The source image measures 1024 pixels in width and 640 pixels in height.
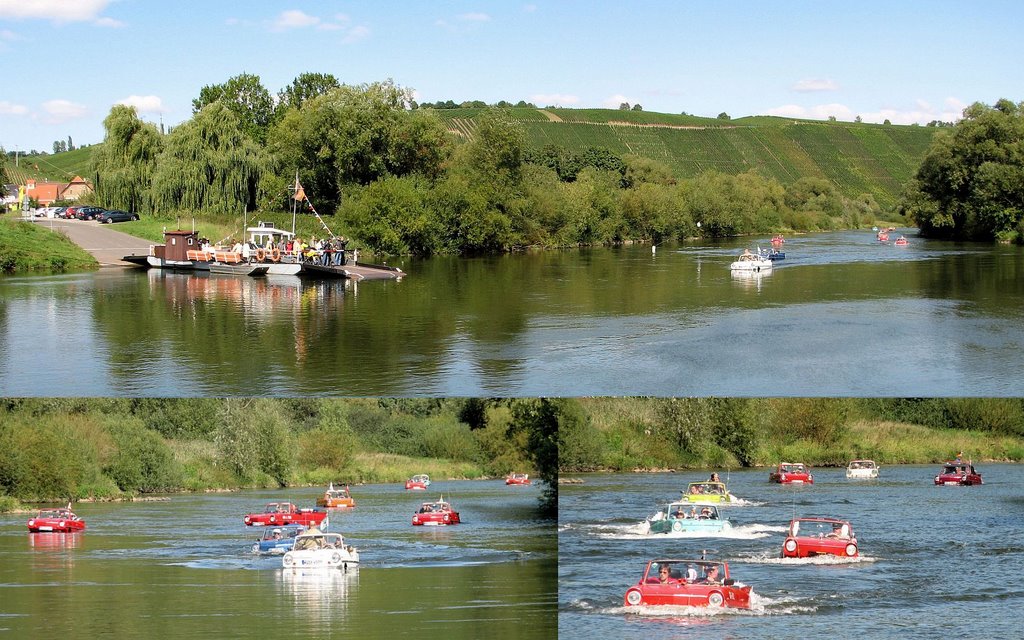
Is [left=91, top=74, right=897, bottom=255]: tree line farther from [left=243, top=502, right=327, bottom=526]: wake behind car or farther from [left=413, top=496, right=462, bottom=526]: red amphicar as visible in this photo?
[left=413, top=496, right=462, bottom=526]: red amphicar

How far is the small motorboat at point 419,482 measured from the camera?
10.9 meters

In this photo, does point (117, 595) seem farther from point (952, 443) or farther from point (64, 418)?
point (952, 443)

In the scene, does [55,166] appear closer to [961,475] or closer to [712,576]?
[712,576]

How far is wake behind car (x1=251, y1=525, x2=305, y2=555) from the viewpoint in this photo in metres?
10.5

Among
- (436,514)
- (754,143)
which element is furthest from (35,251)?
(754,143)

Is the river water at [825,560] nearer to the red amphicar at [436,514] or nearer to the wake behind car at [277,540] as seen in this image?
the red amphicar at [436,514]

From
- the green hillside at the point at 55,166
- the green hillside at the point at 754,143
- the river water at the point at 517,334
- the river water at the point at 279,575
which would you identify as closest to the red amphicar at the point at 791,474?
the river water at the point at 279,575

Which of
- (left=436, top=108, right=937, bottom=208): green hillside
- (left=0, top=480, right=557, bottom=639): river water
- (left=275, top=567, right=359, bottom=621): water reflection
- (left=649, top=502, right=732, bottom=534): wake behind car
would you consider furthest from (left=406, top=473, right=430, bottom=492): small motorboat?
(left=436, top=108, right=937, bottom=208): green hillside

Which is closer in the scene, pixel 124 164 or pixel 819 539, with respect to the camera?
pixel 819 539

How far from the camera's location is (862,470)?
11.3 meters

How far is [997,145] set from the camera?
38.8m

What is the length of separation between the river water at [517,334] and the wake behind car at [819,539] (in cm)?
504

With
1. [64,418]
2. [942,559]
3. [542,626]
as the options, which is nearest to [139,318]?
[64,418]

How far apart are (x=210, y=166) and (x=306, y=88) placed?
25.4 feet
